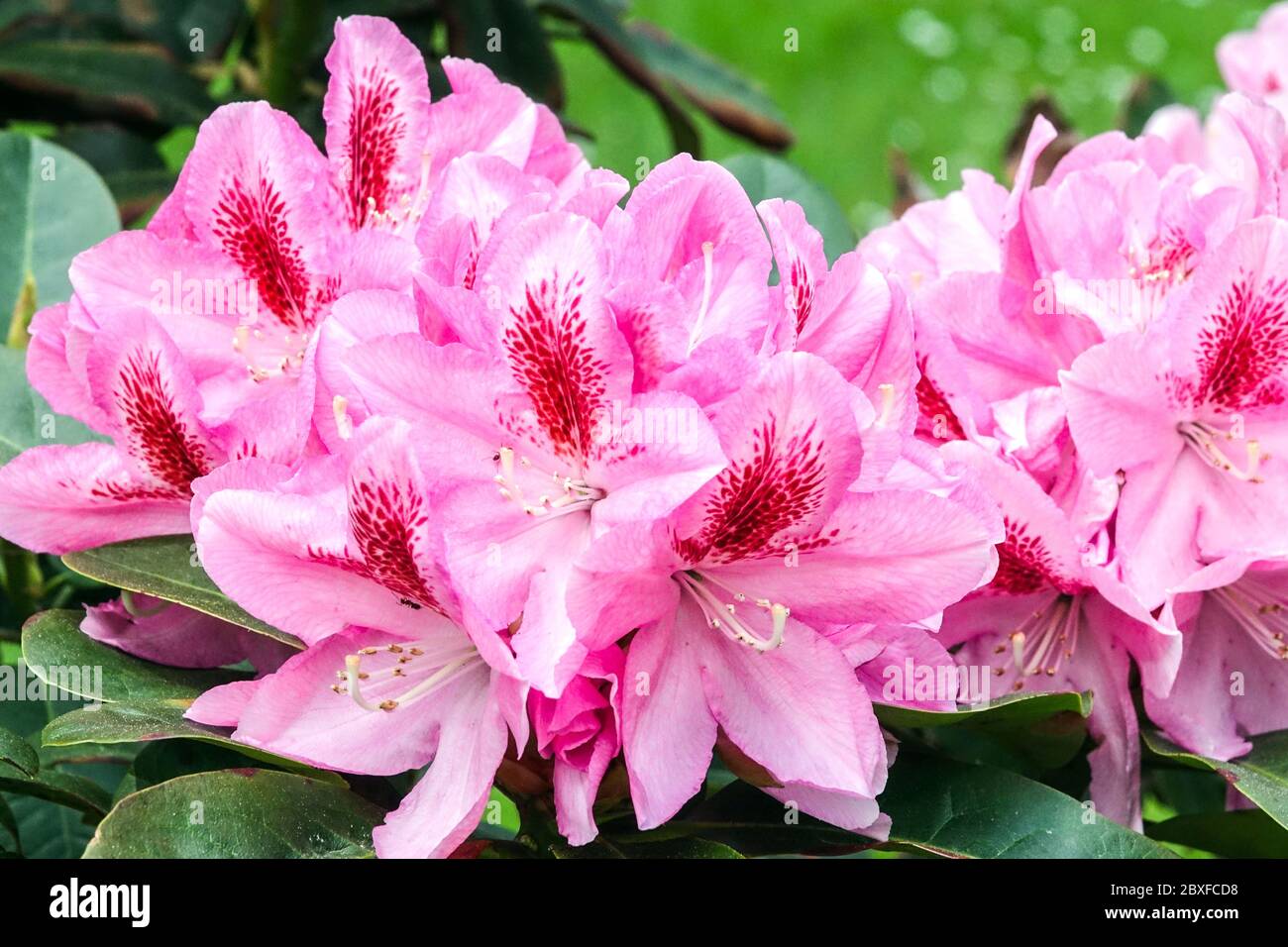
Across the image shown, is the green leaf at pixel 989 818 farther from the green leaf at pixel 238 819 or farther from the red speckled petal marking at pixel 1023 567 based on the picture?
the green leaf at pixel 238 819

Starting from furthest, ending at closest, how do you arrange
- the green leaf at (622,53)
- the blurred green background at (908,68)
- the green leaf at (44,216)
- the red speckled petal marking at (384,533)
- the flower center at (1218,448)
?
the blurred green background at (908,68), the green leaf at (622,53), the green leaf at (44,216), the flower center at (1218,448), the red speckled petal marking at (384,533)

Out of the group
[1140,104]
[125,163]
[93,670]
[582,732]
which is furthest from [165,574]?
[1140,104]

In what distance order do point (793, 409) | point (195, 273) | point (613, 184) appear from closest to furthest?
point (793, 409) → point (613, 184) → point (195, 273)

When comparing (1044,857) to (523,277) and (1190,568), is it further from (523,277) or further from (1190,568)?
(523,277)

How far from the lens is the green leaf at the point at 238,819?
81 centimetres

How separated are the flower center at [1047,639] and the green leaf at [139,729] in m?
0.43

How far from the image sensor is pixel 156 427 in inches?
36.4

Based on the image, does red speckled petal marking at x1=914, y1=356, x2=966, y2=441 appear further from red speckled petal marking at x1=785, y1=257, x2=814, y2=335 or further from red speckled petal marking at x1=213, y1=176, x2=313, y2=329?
red speckled petal marking at x1=213, y1=176, x2=313, y2=329

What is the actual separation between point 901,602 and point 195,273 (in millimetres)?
477

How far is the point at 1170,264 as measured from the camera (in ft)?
3.41

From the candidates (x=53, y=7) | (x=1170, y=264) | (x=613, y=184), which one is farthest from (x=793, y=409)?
(x=53, y=7)

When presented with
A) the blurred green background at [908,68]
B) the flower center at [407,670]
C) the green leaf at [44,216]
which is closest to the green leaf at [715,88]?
the green leaf at [44,216]

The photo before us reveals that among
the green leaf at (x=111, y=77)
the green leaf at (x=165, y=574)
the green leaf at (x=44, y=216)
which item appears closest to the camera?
the green leaf at (x=165, y=574)

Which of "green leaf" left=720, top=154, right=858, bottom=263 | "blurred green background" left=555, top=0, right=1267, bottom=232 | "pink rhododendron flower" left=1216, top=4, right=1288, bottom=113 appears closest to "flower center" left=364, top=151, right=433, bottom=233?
"green leaf" left=720, top=154, right=858, bottom=263
